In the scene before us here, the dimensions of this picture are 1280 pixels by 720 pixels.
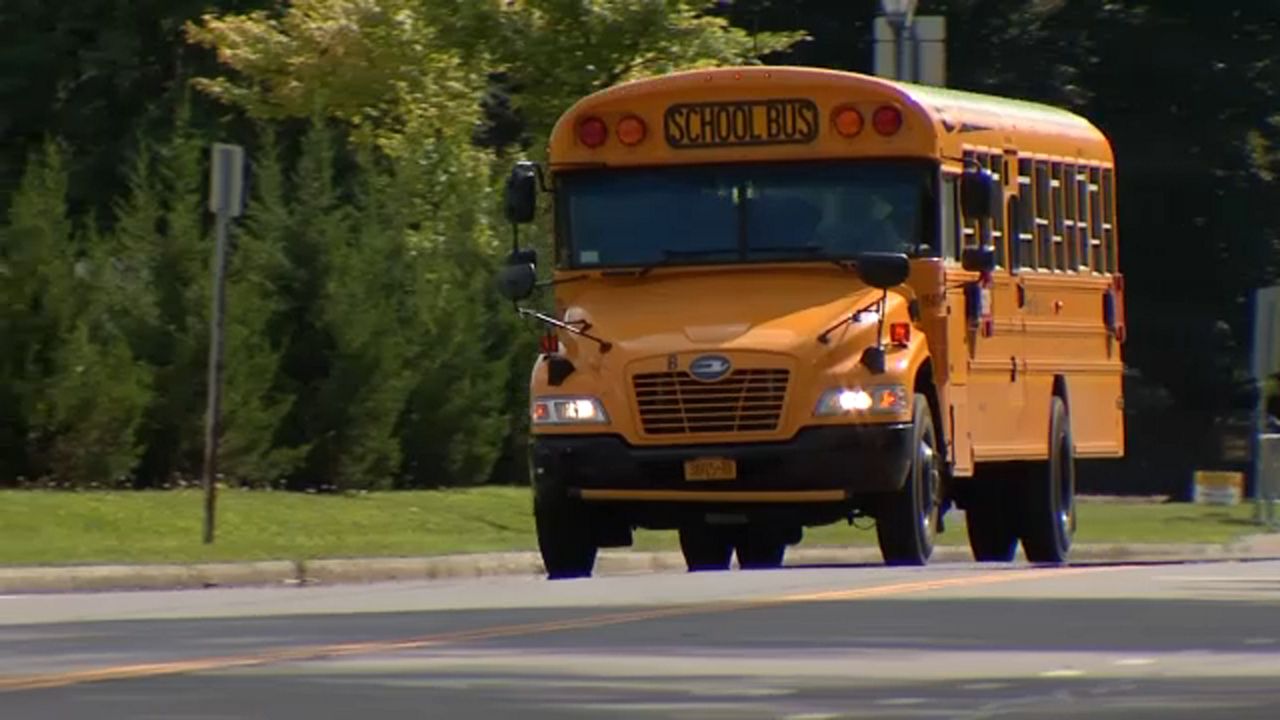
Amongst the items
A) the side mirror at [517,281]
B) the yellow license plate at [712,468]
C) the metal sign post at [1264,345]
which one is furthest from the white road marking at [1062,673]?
the metal sign post at [1264,345]

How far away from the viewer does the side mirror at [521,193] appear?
20.4 meters

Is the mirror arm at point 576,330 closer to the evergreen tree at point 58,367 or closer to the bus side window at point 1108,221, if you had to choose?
the bus side window at point 1108,221

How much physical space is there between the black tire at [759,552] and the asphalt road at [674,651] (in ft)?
18.5

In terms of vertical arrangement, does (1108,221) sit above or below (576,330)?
above

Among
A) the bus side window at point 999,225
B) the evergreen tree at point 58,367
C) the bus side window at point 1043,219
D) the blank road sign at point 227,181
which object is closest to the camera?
the bus side window at point 999,225

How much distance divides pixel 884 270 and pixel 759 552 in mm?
4531

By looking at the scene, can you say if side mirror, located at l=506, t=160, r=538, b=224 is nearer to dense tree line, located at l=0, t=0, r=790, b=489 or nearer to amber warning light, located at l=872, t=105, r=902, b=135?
amber warning light, located at l=872, t=105, r=902, b=135

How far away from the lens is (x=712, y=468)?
18922 mm

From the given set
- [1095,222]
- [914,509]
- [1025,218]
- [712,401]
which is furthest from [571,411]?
[1095,222]

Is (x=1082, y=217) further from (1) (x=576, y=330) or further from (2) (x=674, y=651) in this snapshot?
(2) (x=674, y=651)

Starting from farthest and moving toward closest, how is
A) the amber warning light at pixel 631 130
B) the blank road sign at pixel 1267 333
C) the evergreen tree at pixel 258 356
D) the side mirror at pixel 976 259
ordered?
the blank road sign at pixel 1267 333 → the evergreen tree at pixel 258 356 → the side mirror at pixel 976 259 → the amber warning light at pixel 631 130

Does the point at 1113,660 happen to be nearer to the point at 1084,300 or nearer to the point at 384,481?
the point at 1084,300

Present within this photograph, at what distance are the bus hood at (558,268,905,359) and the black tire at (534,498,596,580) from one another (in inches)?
45.2

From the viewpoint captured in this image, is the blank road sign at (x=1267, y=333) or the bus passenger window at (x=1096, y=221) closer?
the bus passenger window at (x=1096, y=221)
